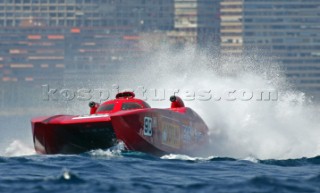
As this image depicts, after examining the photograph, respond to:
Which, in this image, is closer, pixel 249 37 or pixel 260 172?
pixel 260 172

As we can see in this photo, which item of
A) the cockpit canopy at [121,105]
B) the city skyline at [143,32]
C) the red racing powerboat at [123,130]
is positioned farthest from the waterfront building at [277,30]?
the cockpit canopy at [121,105]

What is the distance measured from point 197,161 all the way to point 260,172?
3.35 meters

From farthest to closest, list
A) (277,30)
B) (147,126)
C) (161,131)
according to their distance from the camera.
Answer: (277,30), (161,131), (147,126)

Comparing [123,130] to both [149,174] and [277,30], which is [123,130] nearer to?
[149,174]

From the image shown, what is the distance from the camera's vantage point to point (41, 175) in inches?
1166

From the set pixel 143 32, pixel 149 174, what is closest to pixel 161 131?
pixel 149 174

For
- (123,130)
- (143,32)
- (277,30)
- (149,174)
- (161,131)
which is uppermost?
(123,130)

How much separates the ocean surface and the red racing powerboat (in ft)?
1.86

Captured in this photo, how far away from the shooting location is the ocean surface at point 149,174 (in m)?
27.6

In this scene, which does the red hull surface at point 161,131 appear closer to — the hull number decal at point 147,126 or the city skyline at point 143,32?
the hull number decal at point 147,126

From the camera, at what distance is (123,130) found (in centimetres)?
3444

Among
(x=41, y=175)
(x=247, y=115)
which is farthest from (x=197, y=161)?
(x=247, y=115)

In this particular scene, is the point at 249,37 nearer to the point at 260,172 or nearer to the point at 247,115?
the point at 247,115

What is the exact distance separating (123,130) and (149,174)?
4.49 meters
